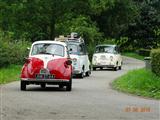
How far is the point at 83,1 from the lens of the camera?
4872 centimetres

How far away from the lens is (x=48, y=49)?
73.3 ft

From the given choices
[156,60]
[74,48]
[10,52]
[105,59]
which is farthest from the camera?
[105,59]

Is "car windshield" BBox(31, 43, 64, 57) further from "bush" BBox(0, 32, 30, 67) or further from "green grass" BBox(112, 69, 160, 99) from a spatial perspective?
"bush" BBox(0, 32, 30, 67)

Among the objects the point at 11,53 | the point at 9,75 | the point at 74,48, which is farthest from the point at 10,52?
the point at 9,75

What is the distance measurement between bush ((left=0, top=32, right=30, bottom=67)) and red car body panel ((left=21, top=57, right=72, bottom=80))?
12.6 meters

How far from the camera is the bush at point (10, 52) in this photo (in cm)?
3453

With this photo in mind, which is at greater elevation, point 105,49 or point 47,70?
point 105,49

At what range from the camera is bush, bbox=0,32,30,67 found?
113 feet

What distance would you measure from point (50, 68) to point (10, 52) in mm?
15776

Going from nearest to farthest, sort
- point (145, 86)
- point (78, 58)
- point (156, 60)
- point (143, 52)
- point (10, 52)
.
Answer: point (145, 86)
point (156, 60)
point (78, 58)
point (10, 52)
point (143, 52)

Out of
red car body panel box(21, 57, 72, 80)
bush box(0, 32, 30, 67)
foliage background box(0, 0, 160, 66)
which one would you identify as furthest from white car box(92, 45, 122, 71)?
red car body panel box(21, 57, 72, 80)

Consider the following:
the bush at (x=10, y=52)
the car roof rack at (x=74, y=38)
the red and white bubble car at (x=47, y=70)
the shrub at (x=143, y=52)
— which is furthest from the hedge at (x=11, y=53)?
the shrub at (x=143, y=52)

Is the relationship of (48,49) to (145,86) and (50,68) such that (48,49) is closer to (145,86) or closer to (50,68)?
(50,68)

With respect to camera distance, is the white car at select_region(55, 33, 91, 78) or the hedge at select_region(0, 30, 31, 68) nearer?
the white car at select_region(55, 33, 91, 78)
